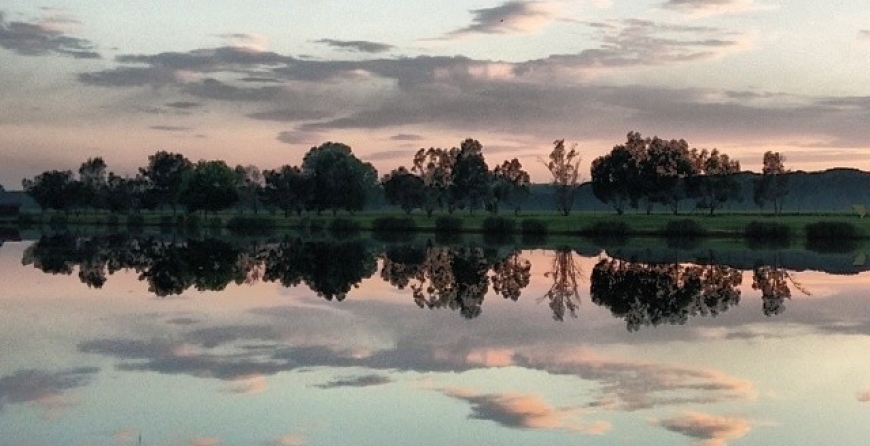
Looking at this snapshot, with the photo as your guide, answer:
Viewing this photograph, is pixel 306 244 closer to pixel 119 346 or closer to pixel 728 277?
pixel 728 277

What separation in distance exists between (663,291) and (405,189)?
364 ft

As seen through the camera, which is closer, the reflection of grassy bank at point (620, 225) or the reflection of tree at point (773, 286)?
the reflection of tree at point (773, 286)

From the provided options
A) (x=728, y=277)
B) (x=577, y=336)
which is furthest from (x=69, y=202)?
(x=577, y=336)

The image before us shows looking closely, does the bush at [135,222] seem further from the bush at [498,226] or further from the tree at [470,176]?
the bush at [498,226]

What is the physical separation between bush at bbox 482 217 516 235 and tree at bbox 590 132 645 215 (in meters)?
30.3

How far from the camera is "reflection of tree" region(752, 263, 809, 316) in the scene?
29884mm

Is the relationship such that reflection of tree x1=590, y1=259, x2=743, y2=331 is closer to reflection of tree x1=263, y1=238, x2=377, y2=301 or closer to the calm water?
the calm water

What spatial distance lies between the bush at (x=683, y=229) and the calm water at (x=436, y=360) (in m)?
42.5

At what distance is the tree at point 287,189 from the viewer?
463ft

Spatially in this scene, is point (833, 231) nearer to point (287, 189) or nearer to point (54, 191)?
point (287, 189)

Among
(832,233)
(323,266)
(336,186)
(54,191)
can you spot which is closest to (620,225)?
(832,233)

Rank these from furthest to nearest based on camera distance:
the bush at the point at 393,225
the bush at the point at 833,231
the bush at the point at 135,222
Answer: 1. the bush at the point at 135,222
2. the bush at the point at 393,225
3. the bush at the point at 833,231

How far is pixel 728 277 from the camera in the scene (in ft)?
131

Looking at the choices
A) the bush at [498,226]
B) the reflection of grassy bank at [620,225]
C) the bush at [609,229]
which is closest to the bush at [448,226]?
the reflection of grassy bank at [620,225]
